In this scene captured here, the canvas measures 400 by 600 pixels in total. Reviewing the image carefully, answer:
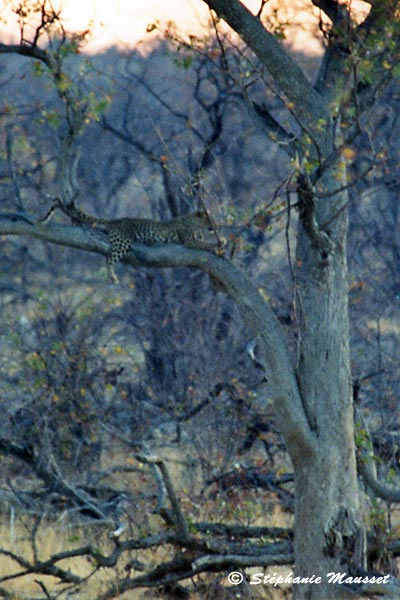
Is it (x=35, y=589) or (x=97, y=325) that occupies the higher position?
(x=97, y=325)

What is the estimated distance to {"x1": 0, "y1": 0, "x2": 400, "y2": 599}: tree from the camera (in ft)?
21.5

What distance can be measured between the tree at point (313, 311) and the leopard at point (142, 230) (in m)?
0.12

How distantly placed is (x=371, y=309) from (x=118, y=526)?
709 centimetres

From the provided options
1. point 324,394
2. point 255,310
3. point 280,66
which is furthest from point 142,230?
point 324,394

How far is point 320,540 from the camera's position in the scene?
6.60 metres

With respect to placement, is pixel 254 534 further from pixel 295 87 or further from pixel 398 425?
pixel 295 87

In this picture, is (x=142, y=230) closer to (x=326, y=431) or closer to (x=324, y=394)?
(x=324, y=394)

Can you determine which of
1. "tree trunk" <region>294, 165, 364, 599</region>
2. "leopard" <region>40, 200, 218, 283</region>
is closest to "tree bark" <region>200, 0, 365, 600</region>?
"tree trunk" <region>294, 165, 364, 599</region>

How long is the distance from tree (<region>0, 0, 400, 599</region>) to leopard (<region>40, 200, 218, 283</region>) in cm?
12

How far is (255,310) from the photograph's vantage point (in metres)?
6.61

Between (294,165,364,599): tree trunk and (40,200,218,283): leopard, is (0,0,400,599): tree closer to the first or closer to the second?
(294,165,364,599): tree trunk

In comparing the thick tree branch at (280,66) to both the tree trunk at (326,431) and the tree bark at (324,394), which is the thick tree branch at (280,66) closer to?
the tree bark at (324,394)

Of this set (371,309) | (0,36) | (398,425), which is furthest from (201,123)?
(398,425)

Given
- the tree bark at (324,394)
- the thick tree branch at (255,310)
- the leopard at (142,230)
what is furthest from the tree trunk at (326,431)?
the leopard at (142,230)
